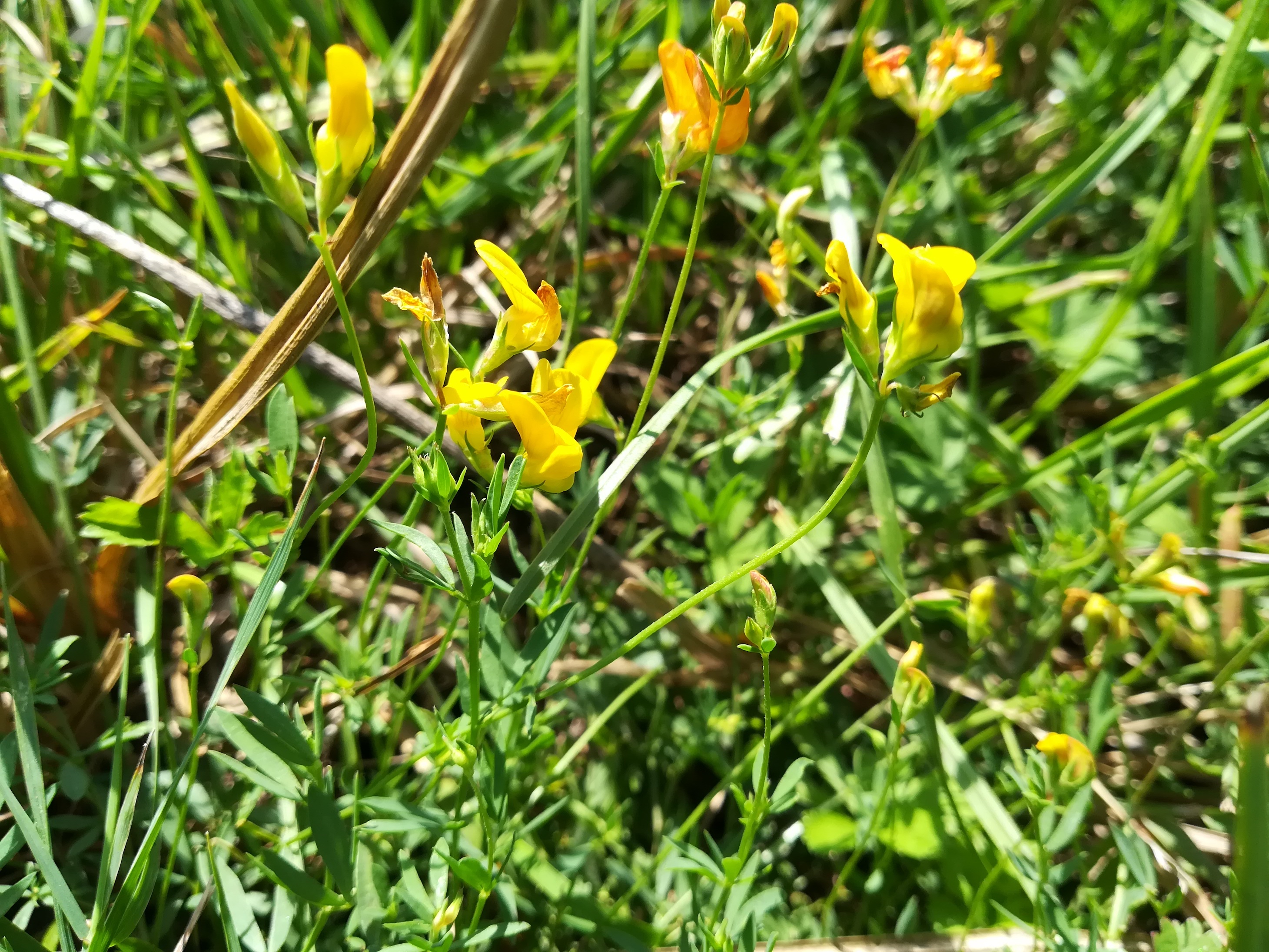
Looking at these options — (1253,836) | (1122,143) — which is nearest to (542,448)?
(1253,836)

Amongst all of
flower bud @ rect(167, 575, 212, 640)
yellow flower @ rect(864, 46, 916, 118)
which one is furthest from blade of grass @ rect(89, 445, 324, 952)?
yellow flower @ rect(864, 46, 916, 118)

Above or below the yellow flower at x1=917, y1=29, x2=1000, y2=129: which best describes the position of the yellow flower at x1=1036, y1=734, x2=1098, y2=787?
below

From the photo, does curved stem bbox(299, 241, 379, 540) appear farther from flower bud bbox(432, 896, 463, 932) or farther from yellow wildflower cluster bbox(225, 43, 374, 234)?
flower bud bbox(432, 896, 463, 932)

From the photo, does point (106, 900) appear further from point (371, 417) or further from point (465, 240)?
point (465, 240)

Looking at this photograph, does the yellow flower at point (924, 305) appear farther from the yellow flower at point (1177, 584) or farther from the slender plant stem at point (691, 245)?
the yellow flower at point (1177, 584)

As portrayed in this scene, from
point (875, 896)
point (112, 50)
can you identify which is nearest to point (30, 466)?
point (112, 50)
